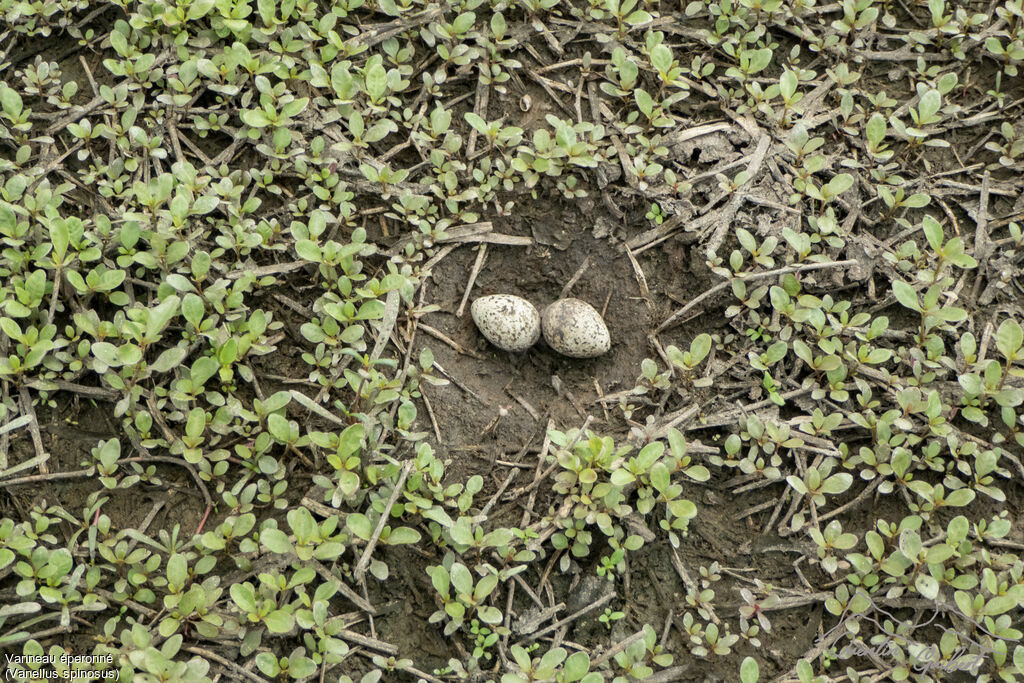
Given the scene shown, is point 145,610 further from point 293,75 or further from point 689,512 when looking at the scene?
point 293,75

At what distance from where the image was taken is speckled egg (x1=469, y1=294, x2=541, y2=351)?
92.1 inches

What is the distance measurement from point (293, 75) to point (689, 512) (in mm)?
1848

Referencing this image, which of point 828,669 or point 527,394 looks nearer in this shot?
point 828,669

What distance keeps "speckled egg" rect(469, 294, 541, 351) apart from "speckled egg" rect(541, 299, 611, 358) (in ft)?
0.18

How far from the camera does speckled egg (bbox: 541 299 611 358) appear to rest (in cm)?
233

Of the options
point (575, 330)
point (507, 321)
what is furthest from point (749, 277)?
point (507, 321)

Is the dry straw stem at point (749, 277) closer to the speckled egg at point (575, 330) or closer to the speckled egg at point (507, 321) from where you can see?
the speckled egg at point (575, 330)

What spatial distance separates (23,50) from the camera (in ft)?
8.61

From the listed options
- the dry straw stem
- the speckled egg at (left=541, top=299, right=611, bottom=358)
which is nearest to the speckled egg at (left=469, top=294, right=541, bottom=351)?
the speckled egg at (left=541, top=299, right=611, bottom=358)

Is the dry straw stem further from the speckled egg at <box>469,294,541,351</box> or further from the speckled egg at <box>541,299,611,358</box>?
the speckled egg at <box>469,294,541,351</box>

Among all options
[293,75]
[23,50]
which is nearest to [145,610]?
[293,75]

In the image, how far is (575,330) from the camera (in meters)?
2.32

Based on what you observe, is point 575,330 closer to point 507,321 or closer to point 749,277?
point 507,321

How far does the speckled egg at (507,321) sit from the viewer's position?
234 centimetres
